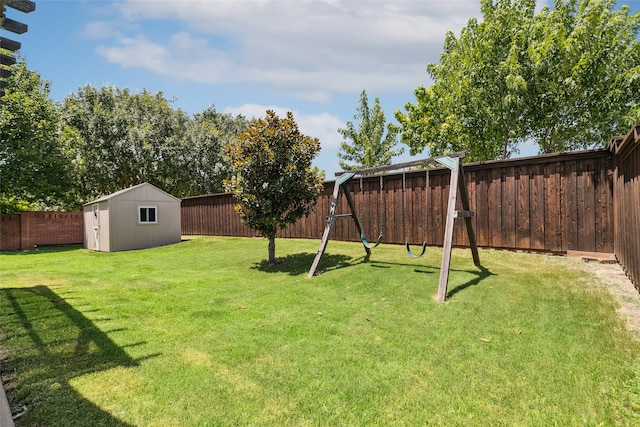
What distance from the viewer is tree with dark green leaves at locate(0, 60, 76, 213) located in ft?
49.8

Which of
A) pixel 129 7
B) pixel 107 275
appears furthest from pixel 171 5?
pixel 107 275

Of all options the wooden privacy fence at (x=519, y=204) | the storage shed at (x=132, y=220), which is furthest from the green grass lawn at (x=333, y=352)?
the storage shed at (x=132, y=220)

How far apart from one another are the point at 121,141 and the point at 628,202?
80.9ft

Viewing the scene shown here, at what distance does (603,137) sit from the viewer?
14.3 metres

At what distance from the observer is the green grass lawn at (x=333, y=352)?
238 cm

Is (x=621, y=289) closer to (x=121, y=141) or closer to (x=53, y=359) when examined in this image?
(x=53, y=359)

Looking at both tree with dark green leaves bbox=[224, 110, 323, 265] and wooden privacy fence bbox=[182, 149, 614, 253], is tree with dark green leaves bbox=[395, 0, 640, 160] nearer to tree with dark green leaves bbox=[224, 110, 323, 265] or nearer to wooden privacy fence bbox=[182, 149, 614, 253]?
wooden privacy fence bbox=[182, 149, 614, 253]

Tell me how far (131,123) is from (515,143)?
2427 cm

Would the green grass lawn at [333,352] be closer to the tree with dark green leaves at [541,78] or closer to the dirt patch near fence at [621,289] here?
the dirt patch near fence at [621,289]

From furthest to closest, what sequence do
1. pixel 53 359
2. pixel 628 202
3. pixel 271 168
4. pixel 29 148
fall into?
pixel 29 148, pixel 271 168, pixel 628 202, pixel 53 359

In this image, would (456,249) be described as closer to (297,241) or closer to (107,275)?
(297,241)

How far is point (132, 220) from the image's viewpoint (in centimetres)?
1412

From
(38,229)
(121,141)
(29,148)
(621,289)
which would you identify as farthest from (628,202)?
(121,141)

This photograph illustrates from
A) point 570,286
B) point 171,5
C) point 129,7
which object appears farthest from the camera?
point 171,5
